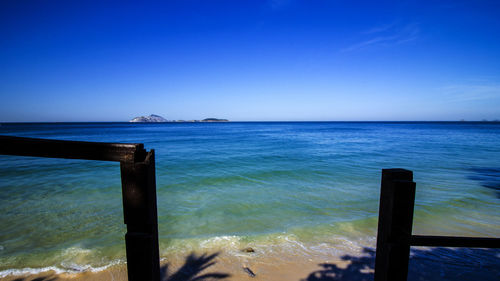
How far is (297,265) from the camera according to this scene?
4.36m

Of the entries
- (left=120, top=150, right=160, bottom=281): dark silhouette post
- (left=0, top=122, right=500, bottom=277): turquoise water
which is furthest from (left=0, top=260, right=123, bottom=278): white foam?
(left=120, top=150, right=160, bottom=281): dark silhouette post

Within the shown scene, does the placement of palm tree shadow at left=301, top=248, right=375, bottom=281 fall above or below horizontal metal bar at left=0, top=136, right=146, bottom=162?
below

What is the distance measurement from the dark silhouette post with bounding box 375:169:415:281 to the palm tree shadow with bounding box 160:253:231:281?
125 inches

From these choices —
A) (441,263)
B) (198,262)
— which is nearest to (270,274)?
(198,262)

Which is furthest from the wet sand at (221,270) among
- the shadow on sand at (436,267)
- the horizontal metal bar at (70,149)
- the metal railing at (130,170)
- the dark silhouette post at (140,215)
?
the horizontal metal bar at (70,149)

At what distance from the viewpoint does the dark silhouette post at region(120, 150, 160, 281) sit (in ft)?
4.33

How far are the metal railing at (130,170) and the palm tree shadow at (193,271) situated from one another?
311 cm

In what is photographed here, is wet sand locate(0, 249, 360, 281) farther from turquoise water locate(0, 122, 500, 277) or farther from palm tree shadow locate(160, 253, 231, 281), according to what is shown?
turquoise water locate(0, 122, 500, 277)

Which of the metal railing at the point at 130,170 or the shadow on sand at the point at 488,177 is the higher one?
the metal railing at the point at 130,170

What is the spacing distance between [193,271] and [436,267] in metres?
4.70

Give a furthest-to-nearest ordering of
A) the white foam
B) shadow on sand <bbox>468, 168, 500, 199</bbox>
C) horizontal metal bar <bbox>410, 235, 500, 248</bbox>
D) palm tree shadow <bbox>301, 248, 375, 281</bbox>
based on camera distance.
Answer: shadow on sand <bbox>468, 168, 500, 199</bbox> → the white foam → palm tree shadow <bbox>301, 248, 375, 281</bbox> → horizontal metal bar <bbox>410, 235, 500, 248</bbox>

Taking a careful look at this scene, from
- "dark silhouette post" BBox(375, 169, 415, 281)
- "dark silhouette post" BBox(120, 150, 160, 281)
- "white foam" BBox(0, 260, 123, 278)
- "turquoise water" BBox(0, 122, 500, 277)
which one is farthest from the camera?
"turquoise water" BBox(0, 122, 500, 277)

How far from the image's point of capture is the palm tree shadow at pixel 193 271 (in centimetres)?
402

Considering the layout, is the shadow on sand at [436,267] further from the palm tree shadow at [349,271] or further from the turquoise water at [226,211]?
the turquoise water at [226,211]
